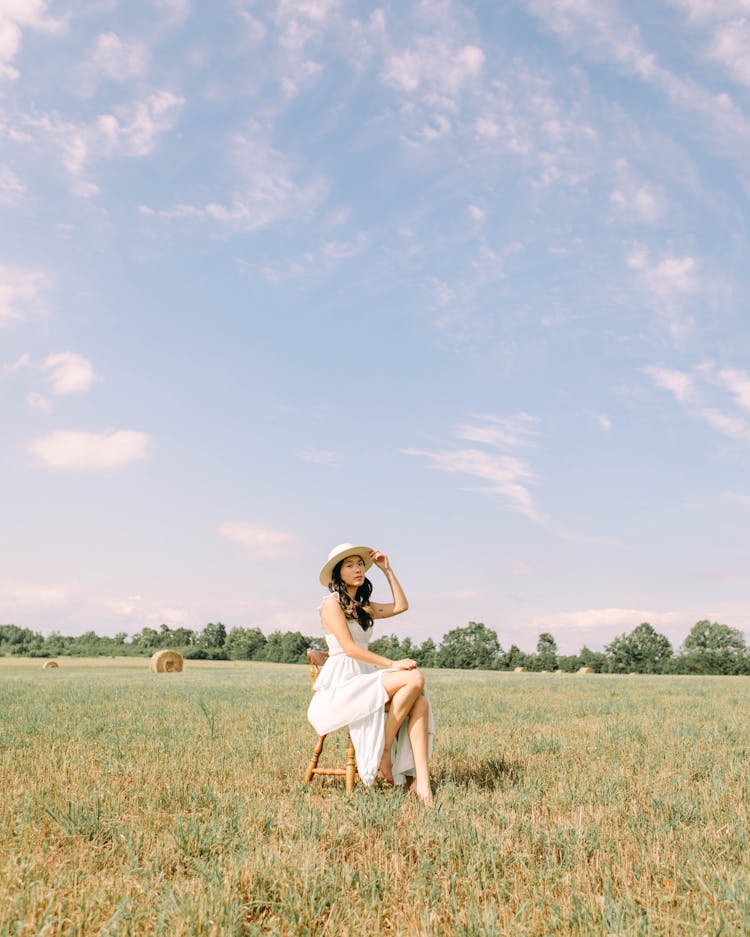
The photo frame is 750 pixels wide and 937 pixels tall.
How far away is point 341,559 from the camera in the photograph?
22.2 ft

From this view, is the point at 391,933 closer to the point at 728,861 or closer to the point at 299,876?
the point at 299,876

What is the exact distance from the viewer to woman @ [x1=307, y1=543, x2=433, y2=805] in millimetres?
6113

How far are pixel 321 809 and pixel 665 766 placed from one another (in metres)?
3.89

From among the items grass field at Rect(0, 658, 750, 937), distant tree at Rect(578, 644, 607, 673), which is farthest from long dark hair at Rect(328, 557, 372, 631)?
distant tree at Rect(578, 644, 607, 673)

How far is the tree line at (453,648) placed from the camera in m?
66.1

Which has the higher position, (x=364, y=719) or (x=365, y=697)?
(x=365, y=697)

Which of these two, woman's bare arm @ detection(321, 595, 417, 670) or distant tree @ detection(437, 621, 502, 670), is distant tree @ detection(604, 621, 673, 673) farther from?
woman's bare arm @ detection(321, 595, 417, 670)

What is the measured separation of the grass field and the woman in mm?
336

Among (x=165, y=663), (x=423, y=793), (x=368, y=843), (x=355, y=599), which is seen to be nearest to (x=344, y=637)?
(x=355, y=599)

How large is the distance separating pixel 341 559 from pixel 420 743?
5.63 feet

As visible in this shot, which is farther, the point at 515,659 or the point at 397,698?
the point at 515,659

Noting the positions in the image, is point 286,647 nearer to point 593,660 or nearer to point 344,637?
point 593,660

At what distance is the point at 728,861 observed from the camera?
433cm

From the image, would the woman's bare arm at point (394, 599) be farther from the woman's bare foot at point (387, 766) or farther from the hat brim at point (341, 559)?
the woman's bare foot at point (387, 766)
